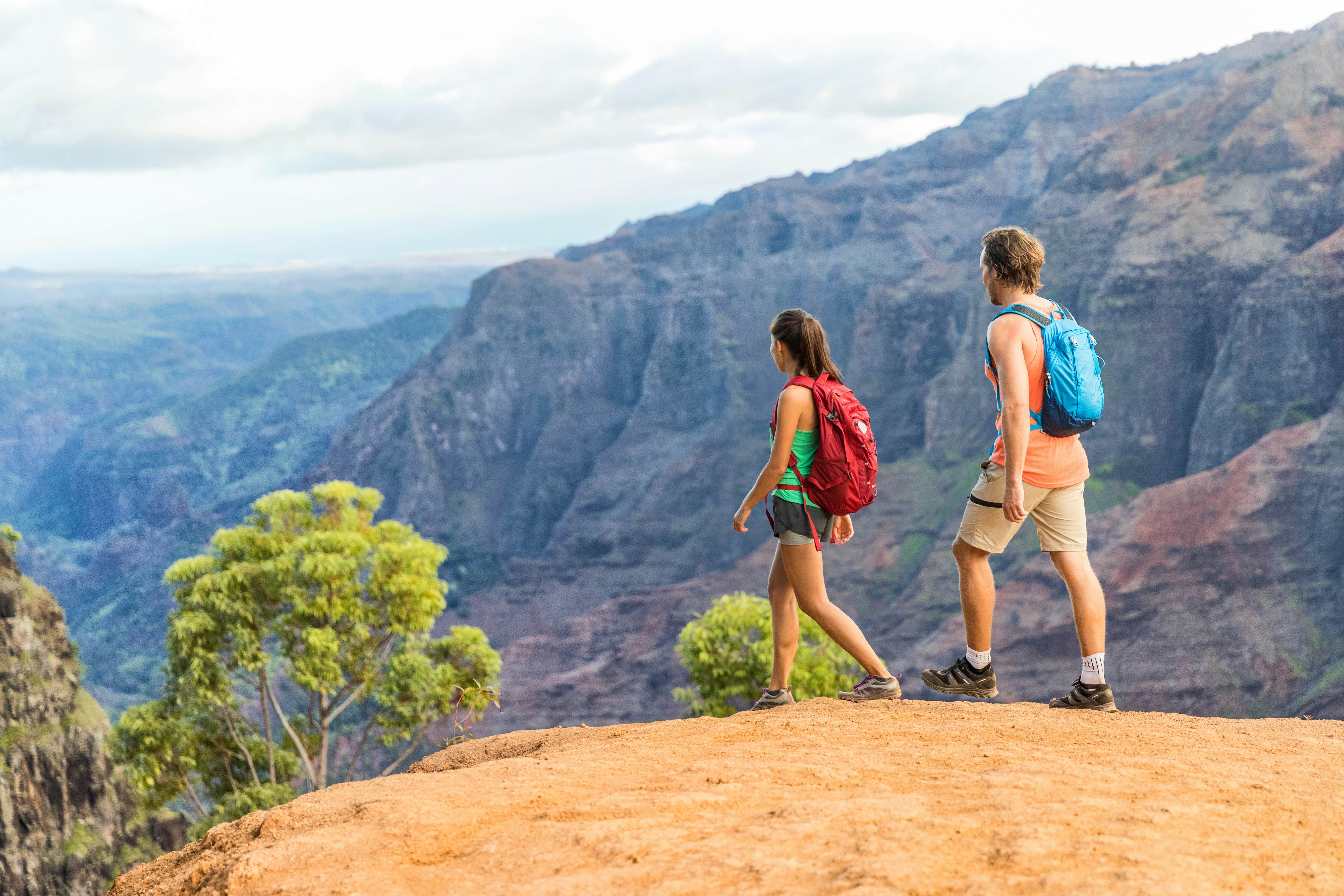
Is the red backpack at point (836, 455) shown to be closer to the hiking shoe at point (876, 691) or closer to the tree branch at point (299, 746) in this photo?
the hiking shoe at point (876, 691)

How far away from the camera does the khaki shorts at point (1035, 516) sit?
552 centimetres

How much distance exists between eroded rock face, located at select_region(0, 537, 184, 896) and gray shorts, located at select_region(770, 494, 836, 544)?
26780 mm

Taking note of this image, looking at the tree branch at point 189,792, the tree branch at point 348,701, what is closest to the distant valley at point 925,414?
the tree branch at point 348,701

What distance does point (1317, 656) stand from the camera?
1844 inches

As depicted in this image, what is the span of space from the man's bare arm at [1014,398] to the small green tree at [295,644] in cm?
1173

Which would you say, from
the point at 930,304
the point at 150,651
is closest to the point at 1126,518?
the point at 930,304

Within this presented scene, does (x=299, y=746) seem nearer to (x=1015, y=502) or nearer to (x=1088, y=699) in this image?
(x=1088, y=699)

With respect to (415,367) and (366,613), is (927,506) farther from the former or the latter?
(415,367)

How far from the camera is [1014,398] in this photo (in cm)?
519

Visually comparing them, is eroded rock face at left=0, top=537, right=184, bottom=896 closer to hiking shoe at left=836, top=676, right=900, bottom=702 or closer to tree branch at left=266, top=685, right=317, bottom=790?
tree branch at left=266, top=685, right=317, bottom=790

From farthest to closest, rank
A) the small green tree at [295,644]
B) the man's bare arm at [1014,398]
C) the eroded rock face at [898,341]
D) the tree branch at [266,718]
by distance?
the eroded rock face at [898,341], the tree branch at [266,718], the small green tree at [295,644], the man's bare arm at [1014,398]

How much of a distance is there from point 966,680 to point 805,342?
90.1 inches

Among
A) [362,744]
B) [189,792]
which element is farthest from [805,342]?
[189,792]

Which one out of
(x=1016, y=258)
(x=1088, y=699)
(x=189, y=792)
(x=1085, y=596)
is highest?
(x=1016, y=258)
